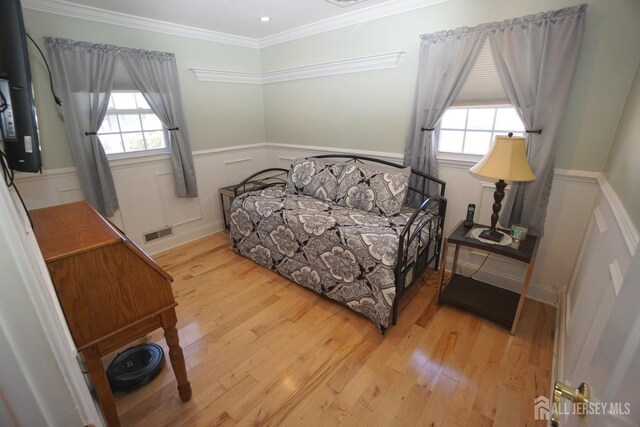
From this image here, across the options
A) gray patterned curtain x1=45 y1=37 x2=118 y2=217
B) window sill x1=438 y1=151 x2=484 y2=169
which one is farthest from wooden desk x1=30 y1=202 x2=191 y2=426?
window sill x1=438 y1=151 x2=484 y2=169

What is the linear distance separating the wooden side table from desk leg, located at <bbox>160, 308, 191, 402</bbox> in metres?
1.72

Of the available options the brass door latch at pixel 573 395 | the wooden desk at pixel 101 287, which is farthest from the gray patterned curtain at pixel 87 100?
the brass door latch at pixel 573 395

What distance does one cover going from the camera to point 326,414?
4.75 feet

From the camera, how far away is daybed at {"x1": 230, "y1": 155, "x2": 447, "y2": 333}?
196cm

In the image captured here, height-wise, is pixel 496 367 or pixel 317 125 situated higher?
pixel 317 125

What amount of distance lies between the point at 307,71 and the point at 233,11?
924 mm

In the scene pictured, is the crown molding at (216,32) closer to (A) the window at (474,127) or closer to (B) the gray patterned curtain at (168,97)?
(B) the gray patterned curtain at (168,97)

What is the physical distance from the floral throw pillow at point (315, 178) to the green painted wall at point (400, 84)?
1.24 feet

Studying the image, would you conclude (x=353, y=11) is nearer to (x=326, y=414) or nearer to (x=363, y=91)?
(x=363, y=91)

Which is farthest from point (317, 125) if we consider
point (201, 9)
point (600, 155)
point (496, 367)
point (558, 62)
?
point (496, 367)

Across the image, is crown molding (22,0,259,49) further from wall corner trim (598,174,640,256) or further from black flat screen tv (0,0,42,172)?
wall corner trim (598,174,640,256)

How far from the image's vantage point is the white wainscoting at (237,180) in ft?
6.60

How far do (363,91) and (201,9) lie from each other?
1.60 metres

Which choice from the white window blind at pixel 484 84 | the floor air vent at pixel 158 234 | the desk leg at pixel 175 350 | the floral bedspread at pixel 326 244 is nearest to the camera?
the desk leg at pixel 175 350
